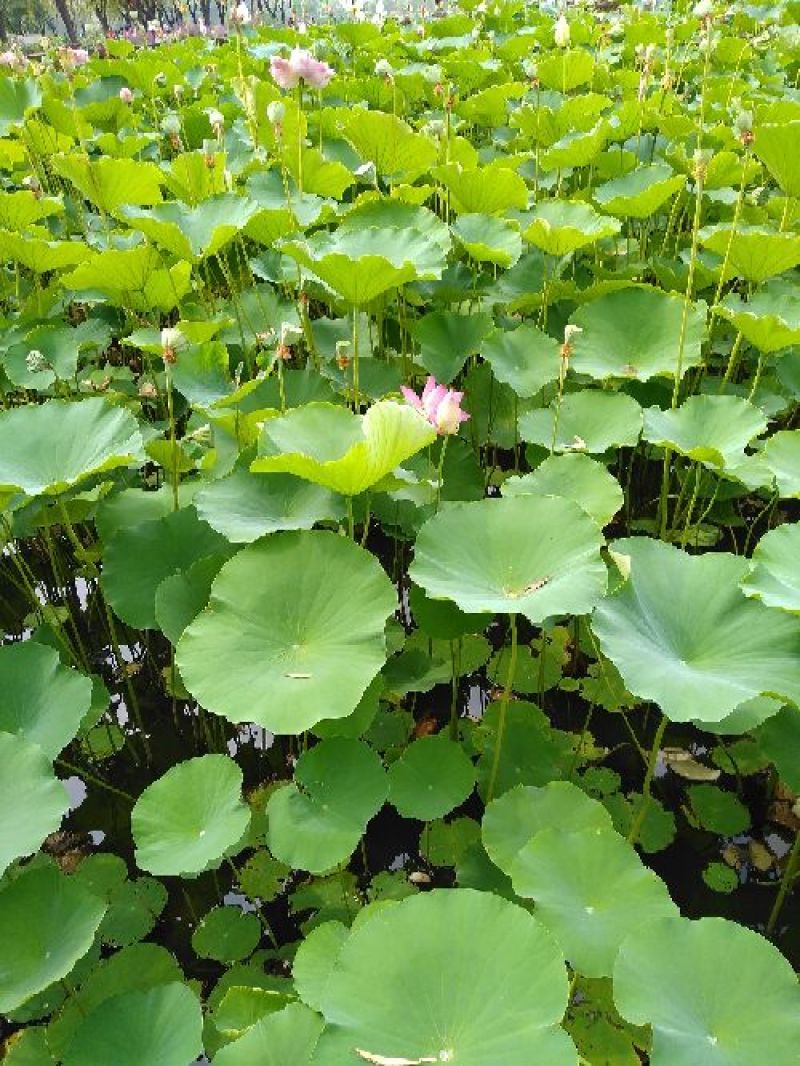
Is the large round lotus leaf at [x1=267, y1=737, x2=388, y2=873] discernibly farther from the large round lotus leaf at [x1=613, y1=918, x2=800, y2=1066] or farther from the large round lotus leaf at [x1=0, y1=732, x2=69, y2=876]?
the large round lotus leaf at [x1=613, y1=918, x2=800, y2=1066]

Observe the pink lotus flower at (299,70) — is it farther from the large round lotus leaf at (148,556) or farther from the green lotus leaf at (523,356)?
the large round lotus leaf at (148,556)

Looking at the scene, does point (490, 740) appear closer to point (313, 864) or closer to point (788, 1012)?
point (313, 864)

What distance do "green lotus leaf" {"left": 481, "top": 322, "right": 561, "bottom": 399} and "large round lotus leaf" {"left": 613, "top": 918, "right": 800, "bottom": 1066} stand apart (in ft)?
4.38

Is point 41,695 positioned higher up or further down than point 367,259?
further down

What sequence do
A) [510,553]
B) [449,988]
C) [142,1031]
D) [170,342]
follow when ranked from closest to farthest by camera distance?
[449,988] → [142,1031] → [510,553] → [170,342]

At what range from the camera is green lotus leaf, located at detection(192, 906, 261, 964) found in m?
1.51

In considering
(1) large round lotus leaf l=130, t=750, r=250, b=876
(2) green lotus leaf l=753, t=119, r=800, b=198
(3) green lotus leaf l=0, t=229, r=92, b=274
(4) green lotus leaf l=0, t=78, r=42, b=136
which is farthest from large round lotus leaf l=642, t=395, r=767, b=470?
(4) green lotus leaf l=0, t=78, r=42, b=136

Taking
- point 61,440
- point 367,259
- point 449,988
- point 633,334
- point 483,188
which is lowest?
point 449,988

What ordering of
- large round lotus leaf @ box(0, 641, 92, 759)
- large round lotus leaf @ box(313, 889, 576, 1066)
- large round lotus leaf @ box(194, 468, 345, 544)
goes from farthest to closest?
large round lotus leaf @ box(194, 468, 345, 544), large round lotus leaf @ box(0, 641, 92, 759), large round lotus leaf @ box(313, 889, 576, 1066)

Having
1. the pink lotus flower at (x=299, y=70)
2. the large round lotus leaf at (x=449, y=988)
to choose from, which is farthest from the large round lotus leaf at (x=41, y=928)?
the pink lotus flower at (x=299, y=70)

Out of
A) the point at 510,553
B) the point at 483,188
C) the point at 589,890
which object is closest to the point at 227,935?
the point at 589,890

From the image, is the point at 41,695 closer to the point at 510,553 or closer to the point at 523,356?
the point at 510,553

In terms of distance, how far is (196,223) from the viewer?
2.33 metres

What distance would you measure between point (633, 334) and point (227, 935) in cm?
162
